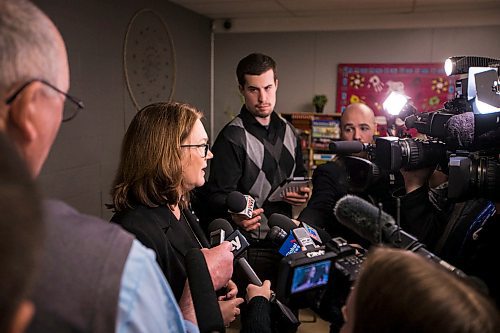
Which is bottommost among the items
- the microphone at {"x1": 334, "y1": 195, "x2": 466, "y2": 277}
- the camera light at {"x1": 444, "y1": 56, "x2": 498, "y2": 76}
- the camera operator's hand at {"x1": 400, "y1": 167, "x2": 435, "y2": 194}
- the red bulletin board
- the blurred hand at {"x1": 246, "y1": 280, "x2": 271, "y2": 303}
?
the blurred hand at {"x1": 246, "y1": 280, "x2": 271, "y2": 303}

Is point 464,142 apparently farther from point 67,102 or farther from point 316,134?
point 316,134

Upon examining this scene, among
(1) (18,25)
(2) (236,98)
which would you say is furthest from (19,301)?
(2) (236,98)

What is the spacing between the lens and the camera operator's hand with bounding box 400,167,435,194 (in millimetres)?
1134

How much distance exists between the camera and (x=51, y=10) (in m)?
2.72

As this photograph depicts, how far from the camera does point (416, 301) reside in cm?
60

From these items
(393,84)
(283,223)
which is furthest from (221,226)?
(393,84)

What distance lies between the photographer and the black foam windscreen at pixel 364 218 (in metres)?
0.74

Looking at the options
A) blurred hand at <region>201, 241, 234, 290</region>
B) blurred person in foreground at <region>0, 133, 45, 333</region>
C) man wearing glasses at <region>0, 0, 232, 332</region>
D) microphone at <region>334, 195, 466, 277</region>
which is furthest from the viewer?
blurred hand at <region>201, 241, 234, 290</region>

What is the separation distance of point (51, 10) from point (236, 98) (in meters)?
2.95

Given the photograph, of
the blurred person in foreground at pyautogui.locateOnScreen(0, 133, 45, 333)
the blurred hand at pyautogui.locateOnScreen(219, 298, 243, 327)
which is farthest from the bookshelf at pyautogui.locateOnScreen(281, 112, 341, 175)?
the blurred person in foreground at pyautogui.locateOnScreen(0, 133, 45, 333)

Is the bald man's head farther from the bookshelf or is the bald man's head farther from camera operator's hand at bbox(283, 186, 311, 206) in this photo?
the bookshelf

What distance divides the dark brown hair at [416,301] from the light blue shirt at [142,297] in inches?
12.1

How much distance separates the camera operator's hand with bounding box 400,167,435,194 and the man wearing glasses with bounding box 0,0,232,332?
774 mm

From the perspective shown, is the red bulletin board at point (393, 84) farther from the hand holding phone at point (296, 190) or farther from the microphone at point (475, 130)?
the microphone at point (475, 130)
